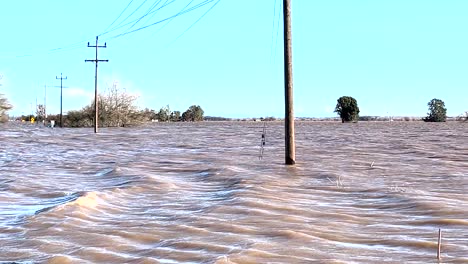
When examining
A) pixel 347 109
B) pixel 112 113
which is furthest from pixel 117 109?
pixel 347 109

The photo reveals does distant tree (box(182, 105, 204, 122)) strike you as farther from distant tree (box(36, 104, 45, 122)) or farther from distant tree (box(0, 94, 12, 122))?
distant tree (box(0, 94, 12, 122))

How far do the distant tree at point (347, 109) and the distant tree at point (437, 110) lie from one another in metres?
12.2

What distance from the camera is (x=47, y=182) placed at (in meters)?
14.2

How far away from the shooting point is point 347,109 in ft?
359

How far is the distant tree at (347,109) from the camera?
109312 millimetres

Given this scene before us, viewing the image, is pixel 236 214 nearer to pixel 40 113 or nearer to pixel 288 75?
pixel 288 75

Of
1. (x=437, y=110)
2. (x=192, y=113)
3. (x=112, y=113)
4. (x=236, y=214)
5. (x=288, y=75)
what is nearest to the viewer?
(x=236, y=214)

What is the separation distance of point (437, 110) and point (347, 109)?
1489cm

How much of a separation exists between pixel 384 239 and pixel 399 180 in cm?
678

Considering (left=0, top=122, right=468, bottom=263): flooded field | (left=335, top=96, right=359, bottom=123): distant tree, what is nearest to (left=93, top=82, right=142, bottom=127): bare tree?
(left=335, top=96, right=359, bottom=123): distant tree

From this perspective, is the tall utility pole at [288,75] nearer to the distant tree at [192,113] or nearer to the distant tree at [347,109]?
the distant tree at [347,109]

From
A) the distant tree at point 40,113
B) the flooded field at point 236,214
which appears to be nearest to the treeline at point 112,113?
the distant tree at point 40,113

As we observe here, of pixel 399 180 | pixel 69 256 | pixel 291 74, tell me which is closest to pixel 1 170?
pixel 291 74

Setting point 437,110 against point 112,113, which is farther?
point 437,110
